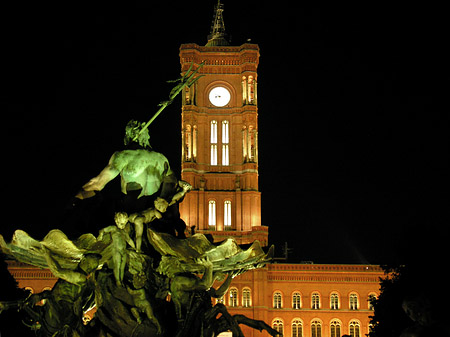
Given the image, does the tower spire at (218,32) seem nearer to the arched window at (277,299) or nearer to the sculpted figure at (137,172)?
the arched window at (277,299)

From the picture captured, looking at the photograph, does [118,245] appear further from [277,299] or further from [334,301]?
[334,301]

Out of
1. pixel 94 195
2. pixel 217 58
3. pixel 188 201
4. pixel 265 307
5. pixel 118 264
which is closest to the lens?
pixel 118 264

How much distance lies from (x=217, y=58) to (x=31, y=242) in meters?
68.4

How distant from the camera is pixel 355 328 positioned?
70.8 m

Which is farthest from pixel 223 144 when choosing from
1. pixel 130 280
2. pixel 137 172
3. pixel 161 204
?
pixel 130 280

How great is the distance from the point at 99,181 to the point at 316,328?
196ft

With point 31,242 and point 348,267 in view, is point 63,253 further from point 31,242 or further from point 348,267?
point 348,267

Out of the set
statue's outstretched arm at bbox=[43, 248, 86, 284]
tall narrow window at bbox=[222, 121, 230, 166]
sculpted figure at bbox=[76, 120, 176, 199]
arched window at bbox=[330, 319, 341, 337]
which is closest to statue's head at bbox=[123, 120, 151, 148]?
sculpted figure at bbox=[76, 120, 176, 199]

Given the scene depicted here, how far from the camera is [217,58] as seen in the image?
80062 millimetres

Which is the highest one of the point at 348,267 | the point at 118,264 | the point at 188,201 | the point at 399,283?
the point at 188,201

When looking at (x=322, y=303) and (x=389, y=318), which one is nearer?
(x=389, y=318)

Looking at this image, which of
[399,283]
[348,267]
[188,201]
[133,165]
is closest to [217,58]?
[188,201]

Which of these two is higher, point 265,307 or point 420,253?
point 265,307

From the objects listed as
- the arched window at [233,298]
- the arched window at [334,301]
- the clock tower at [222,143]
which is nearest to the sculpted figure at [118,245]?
the arched window at [233,298]
